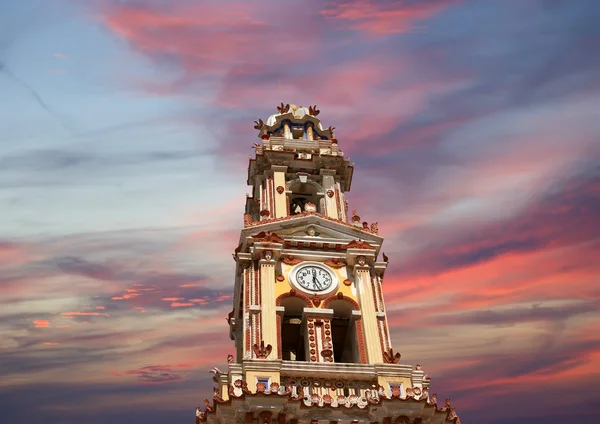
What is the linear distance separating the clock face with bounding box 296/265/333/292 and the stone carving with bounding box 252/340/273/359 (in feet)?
15.4

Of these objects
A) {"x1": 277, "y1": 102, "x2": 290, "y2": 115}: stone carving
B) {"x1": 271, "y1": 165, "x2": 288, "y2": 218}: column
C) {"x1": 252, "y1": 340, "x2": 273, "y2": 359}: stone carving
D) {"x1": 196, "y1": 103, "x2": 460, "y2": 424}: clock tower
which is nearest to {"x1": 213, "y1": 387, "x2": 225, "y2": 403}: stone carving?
{"x1": 196, "y1": 103, "x2": 460, "y2": 424}: clock tower

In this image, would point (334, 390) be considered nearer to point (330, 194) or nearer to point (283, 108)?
point (330, 194)

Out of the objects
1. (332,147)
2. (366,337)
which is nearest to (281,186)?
(332,147)

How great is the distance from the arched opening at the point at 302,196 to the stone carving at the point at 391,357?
11423 mm

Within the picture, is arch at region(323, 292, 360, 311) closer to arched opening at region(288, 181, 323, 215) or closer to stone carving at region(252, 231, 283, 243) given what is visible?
stone carving at region(252, 231, 283, 243)

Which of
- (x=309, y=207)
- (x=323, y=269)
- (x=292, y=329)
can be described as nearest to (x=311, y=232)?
(x=309, y=207)

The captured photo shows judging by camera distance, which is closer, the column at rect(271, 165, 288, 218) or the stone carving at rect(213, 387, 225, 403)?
the stone carving at rect(213, 387, 225, 403)

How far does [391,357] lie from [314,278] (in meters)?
5.72

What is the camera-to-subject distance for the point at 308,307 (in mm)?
32375

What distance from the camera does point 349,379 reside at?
95.0ft

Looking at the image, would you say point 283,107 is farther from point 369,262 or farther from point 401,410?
point 401,410

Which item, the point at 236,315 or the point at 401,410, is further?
the point at 236,315

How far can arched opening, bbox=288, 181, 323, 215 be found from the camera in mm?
40031

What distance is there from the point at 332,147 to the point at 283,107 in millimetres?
5029
